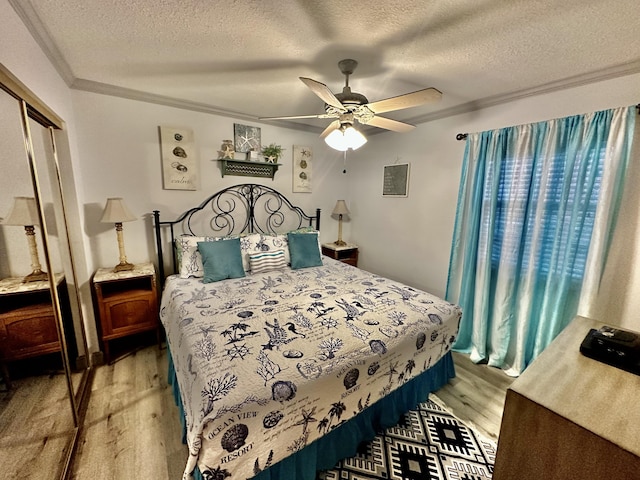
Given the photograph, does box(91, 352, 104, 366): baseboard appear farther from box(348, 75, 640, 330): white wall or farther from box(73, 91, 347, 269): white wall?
box(348, 75, 640, 330): white wall

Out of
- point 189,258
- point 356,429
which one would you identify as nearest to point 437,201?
point 356,429

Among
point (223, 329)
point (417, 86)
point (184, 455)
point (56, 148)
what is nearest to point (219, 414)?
point (223, 329)

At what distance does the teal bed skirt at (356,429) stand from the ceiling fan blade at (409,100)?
185cm

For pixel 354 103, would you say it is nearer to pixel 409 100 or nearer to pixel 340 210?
pixel 409 100

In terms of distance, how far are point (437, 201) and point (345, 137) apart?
5.11ft

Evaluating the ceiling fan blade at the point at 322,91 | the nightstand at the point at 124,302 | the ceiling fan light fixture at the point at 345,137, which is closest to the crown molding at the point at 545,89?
the ceiling fan light fixture at the point at 345,137

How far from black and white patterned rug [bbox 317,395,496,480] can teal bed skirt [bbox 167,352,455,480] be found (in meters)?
0.06

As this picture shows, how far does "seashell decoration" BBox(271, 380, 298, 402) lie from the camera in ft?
3.75

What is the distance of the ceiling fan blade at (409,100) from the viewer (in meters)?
1.48

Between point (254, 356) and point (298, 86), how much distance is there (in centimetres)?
212

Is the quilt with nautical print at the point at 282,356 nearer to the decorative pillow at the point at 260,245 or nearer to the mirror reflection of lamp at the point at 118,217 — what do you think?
the decorative pillow at the point at 260,245

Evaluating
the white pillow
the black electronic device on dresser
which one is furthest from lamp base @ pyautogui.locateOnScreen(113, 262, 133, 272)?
the black electronic device on dresser

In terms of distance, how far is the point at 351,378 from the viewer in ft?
4.48

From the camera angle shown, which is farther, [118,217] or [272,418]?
[118,217]
